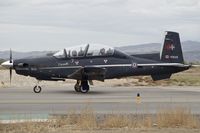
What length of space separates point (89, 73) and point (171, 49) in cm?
600

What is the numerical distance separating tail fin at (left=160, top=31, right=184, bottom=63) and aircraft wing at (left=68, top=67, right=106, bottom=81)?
14.7ft

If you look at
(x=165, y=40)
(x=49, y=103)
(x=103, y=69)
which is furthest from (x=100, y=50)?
(x=49, y=103)

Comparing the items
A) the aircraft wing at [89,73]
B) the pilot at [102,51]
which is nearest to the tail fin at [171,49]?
the pilot at [102,51]

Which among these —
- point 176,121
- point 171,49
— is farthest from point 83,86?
point 176,121

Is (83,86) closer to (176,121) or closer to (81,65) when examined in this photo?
(81,65)

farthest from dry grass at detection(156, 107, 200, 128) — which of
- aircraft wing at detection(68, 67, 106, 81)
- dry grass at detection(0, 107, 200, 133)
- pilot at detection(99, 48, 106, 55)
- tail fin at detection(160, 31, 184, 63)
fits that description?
tail fin at detection(160, 31, 184, 63)

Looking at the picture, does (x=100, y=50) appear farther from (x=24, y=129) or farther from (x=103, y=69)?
(x=24, y=129)

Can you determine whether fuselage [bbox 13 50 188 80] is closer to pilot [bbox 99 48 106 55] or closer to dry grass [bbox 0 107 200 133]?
pilot [bbox 99 48 106 55]

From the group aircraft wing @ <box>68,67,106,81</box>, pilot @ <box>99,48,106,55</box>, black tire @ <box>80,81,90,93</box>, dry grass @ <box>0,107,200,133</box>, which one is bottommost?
dry grass @ <box>0,107,200,133</box>

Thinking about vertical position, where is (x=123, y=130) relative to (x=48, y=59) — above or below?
below

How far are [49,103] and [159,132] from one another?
396 inches

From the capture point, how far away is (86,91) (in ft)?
94.6

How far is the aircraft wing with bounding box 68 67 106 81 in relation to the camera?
93.4 ft

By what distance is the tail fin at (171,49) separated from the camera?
31422mm
